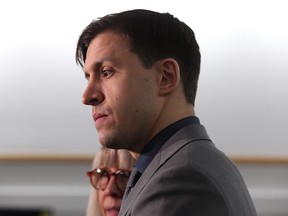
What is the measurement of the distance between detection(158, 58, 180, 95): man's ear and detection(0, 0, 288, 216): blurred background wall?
1688 mm

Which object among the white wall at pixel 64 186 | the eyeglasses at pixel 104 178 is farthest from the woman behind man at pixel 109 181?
the white wall at pixel 64 186

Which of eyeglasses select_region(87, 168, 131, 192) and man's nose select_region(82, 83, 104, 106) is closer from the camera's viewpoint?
man's nose select_region(82, 83, 104, 106)

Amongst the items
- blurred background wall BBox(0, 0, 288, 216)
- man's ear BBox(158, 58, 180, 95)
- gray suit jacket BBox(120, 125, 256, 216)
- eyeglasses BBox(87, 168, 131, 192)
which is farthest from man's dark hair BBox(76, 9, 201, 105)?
blurred background wall BBox(0, 0, 288, 216)

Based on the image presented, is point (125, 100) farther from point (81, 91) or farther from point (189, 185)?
point (81, 91)

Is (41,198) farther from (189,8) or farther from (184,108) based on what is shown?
(184,108)

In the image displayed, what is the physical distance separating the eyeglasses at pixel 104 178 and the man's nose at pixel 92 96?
74 centimetres

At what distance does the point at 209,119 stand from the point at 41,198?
79 cm

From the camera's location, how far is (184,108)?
42.6 inches

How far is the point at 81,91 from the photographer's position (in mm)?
2799

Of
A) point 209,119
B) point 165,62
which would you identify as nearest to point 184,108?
point 165,62

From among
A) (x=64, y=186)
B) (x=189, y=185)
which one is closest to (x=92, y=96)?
(x=189, y=185)

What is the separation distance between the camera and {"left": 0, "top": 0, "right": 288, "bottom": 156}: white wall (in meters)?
2.77

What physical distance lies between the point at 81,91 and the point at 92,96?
1.76 metres

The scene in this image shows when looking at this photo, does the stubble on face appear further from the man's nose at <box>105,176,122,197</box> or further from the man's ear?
the man's nose at <box>105,176,122,197</box>
